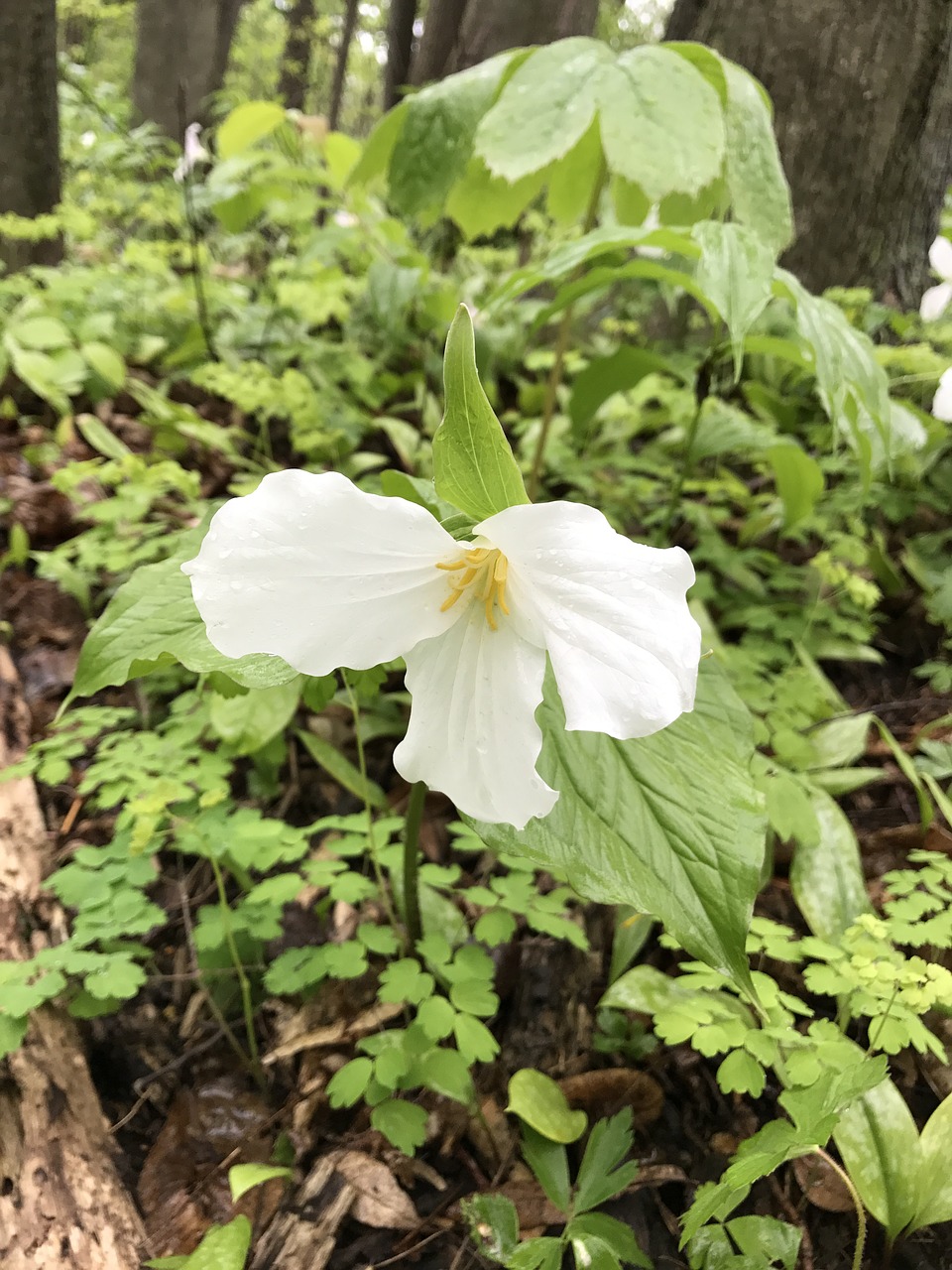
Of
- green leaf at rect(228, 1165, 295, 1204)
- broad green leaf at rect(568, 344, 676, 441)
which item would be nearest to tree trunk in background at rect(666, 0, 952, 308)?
broad green leaf at rect(568, 344, 676, 441)

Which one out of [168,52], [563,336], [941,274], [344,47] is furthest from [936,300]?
[344,47]

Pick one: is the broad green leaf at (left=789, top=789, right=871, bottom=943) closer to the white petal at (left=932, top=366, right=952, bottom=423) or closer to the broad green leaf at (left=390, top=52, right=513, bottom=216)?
the white petal at (left=932, top=366, right=952, bottom=423)

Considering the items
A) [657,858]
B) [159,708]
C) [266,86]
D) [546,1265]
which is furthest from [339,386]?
[266,86]

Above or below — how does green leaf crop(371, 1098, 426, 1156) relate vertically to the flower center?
below

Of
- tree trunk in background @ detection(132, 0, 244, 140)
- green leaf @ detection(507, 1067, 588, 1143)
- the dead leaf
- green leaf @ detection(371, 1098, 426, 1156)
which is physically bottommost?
the dead leaf

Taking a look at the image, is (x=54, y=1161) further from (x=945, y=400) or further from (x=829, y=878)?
(x=945, y=400)
